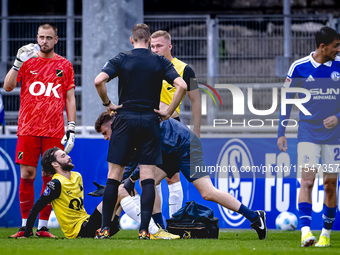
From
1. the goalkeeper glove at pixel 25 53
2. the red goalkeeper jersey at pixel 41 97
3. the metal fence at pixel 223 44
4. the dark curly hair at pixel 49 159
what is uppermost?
the metal fence at pixel 223 44

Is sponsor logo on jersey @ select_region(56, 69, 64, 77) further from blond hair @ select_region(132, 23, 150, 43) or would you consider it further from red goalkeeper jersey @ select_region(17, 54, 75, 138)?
blond hair @ select_region(132, 23, 150, 43)

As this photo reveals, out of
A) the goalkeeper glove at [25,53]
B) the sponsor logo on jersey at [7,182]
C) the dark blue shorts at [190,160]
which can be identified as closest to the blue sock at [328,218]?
the dark blue shorts at [190,160]

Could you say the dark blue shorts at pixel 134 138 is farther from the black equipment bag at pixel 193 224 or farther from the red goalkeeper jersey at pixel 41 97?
the red goalkeeper jersey at pixel 41 97

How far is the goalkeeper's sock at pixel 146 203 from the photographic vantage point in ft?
14.3

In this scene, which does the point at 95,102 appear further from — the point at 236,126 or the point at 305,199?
the point at 305,199

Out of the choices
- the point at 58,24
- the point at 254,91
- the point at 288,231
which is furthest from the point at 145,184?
the point at 58,24

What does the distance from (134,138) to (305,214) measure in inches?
62.2

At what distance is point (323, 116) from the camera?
473 centimetres

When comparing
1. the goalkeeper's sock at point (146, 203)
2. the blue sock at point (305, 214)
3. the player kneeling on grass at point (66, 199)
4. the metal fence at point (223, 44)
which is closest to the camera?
the goalkeeper's sock at point (146, 203)

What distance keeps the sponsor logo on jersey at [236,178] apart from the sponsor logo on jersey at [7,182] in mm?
2696

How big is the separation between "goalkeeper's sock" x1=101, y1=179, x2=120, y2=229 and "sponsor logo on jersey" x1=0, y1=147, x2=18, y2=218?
3.06 m

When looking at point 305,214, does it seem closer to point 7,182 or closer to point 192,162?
point 192,162

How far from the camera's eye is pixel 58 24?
12.7 metres

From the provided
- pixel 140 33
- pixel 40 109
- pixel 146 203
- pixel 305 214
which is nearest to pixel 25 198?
pixel 40 109
